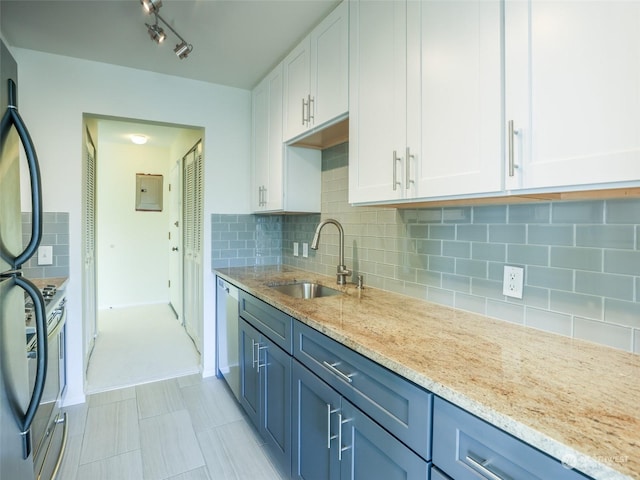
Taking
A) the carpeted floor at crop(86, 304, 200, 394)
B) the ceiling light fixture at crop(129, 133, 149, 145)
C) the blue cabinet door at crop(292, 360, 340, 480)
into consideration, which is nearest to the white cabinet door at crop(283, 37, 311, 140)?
the blue cabinet door at crop(292, 360, 340, 480)

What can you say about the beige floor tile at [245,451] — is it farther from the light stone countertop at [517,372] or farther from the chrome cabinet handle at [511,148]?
the chrome cabinet handle at [511,148]

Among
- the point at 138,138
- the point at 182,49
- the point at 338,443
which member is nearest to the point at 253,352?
the point at 338,443

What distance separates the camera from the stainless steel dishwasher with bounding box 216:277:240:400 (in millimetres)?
2381

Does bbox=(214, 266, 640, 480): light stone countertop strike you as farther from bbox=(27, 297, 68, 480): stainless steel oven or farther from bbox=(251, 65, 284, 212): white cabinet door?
bbox=(251, 65, 284, 212): white cabinet door

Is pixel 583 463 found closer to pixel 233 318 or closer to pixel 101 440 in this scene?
pixel 233 318

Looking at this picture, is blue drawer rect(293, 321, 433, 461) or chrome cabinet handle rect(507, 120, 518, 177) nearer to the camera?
blue drawer rect(293, 321, 433, 461)

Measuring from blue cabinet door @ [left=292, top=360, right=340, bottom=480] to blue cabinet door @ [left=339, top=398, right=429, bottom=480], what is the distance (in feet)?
0.20

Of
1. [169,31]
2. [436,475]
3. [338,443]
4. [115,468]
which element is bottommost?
[115,468]

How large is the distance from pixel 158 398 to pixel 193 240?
1.51 meters

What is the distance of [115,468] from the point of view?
1.84 meters

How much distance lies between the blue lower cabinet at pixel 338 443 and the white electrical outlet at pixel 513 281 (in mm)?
720

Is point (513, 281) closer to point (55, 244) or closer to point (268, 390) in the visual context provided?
point (268, 390)

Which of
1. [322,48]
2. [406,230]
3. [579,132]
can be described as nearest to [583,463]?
[579,132]

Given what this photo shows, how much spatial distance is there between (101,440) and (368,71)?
99.9 inches
